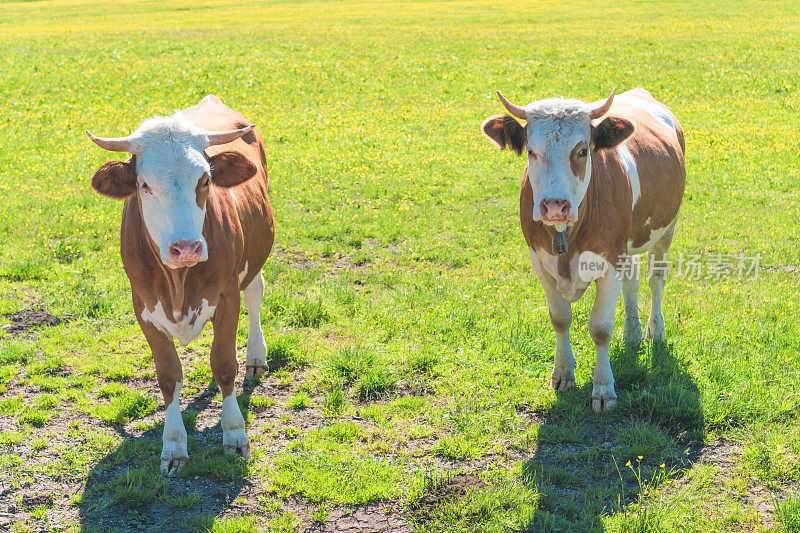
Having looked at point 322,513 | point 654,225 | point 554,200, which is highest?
point 554,200

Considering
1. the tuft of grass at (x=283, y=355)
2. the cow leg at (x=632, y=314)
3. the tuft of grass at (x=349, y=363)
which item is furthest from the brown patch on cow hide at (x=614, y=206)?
the tuft of grass at (x=283, y=355)

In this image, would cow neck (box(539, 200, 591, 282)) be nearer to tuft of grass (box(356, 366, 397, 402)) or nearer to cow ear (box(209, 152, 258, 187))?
tuft of grass (box(356, 366, 397, 402))

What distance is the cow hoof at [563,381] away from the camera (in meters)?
6.98

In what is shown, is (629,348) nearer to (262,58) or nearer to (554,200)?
(554,200)

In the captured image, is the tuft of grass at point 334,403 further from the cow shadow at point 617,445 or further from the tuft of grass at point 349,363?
the cow shadow at point 617,445

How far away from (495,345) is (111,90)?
1647 cm

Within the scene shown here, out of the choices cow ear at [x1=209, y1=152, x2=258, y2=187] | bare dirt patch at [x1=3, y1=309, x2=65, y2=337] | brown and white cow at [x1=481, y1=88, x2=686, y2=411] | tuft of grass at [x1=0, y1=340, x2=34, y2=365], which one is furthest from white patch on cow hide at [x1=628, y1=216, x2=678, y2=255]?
bare dirt patch at [x1=3, y1=309, x2=65, y2=337]

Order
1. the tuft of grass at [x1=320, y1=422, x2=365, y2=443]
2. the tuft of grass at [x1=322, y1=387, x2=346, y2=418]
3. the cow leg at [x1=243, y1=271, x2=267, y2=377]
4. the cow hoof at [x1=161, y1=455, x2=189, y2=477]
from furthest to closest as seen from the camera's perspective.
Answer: the cow leg at [x1=243, y1=271, x2=267, y2=377] < the tuft of grass at [x1=322, y1=387, x2=346, y2=418] < the tuft of grass at [x1=320, y1=422, x2=365, y2=443] < the cow hoof at [x1=161, y1=455, x2=189, y2=477]

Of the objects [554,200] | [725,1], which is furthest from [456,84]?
[725,1]

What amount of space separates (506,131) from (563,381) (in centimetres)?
235

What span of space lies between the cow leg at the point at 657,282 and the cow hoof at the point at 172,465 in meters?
4.69

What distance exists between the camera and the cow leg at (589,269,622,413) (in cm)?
656

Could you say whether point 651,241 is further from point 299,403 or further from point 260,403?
point 260,403

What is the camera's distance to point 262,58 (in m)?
25.2
